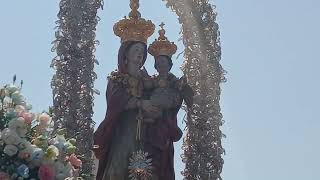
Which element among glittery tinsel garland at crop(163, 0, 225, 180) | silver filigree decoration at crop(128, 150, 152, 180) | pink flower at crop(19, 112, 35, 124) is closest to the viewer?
→ pink flower at crop(19, 112, 35, 124)

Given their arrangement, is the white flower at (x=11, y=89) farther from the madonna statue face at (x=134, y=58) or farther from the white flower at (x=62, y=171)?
the madonna statue face at (x=134, y=58)

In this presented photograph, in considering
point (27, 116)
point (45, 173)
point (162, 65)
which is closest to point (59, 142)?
point (27, 116)

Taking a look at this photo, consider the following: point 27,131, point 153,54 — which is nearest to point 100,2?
point 153,54

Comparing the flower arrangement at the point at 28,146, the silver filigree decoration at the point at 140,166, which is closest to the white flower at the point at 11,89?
the flower arrangement at the point at 28,146

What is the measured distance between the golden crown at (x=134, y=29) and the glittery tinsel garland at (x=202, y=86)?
1376 mm

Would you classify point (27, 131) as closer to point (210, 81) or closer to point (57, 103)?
point (57, 103)

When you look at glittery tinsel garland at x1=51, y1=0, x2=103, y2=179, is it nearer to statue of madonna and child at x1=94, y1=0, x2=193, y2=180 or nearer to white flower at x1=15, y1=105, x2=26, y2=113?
statue of madonna and child at x1=94, y1=0, x2=193, y2=180

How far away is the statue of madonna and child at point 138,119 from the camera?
7910 millimetres

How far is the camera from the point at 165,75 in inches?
334

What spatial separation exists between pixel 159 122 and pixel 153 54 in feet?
3.57

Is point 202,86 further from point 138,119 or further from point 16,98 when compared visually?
point 16,98

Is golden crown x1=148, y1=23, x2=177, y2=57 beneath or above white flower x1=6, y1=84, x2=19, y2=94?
above

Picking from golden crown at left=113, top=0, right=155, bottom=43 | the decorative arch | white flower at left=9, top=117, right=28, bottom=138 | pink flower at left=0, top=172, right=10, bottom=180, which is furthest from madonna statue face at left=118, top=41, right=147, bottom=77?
pink flower at left=0, top=172, right=10, bottom=180

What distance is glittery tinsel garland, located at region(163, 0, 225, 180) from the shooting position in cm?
925
